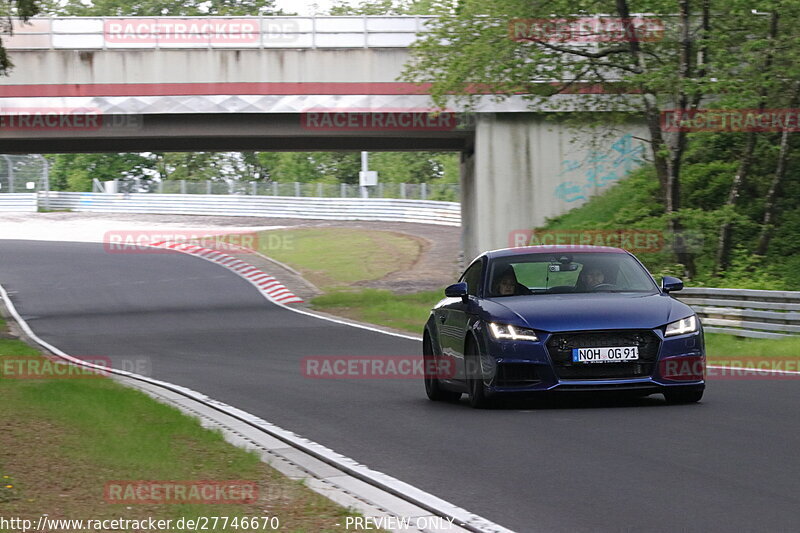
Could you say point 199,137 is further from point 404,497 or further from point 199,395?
point 404,497

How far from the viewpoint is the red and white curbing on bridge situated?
4184cm

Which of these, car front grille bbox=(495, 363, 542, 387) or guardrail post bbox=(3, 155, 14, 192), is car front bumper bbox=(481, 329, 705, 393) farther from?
guardrail post bbox=(3, 155, 14, 192)

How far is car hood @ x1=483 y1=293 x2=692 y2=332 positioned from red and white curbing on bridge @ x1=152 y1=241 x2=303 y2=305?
28873 millimetres

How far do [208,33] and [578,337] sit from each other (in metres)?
28.0

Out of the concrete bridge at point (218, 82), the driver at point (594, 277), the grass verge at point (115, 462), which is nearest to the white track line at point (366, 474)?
the grass verge at point (115, 462)

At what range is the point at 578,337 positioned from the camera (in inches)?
432

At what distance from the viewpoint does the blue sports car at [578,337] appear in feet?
36.0

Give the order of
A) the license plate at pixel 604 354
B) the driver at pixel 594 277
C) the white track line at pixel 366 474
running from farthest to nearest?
1. the driver at pixel 594 277
2. the license plate at pixel 604 354
3. the white track line at pixel 366 474

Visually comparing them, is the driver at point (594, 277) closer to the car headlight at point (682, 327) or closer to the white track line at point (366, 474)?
the car headlight at point (682, 327)

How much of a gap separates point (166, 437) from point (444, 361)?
362 centimetres

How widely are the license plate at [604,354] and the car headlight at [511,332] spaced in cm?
38

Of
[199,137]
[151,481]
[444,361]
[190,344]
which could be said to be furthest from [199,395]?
[199,137]

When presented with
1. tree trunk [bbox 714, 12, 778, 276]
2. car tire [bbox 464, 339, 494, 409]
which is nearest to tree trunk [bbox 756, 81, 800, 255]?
tree trunk [bbox 714, 12, 778, 276]

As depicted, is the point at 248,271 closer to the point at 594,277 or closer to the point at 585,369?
the point at 594,277
